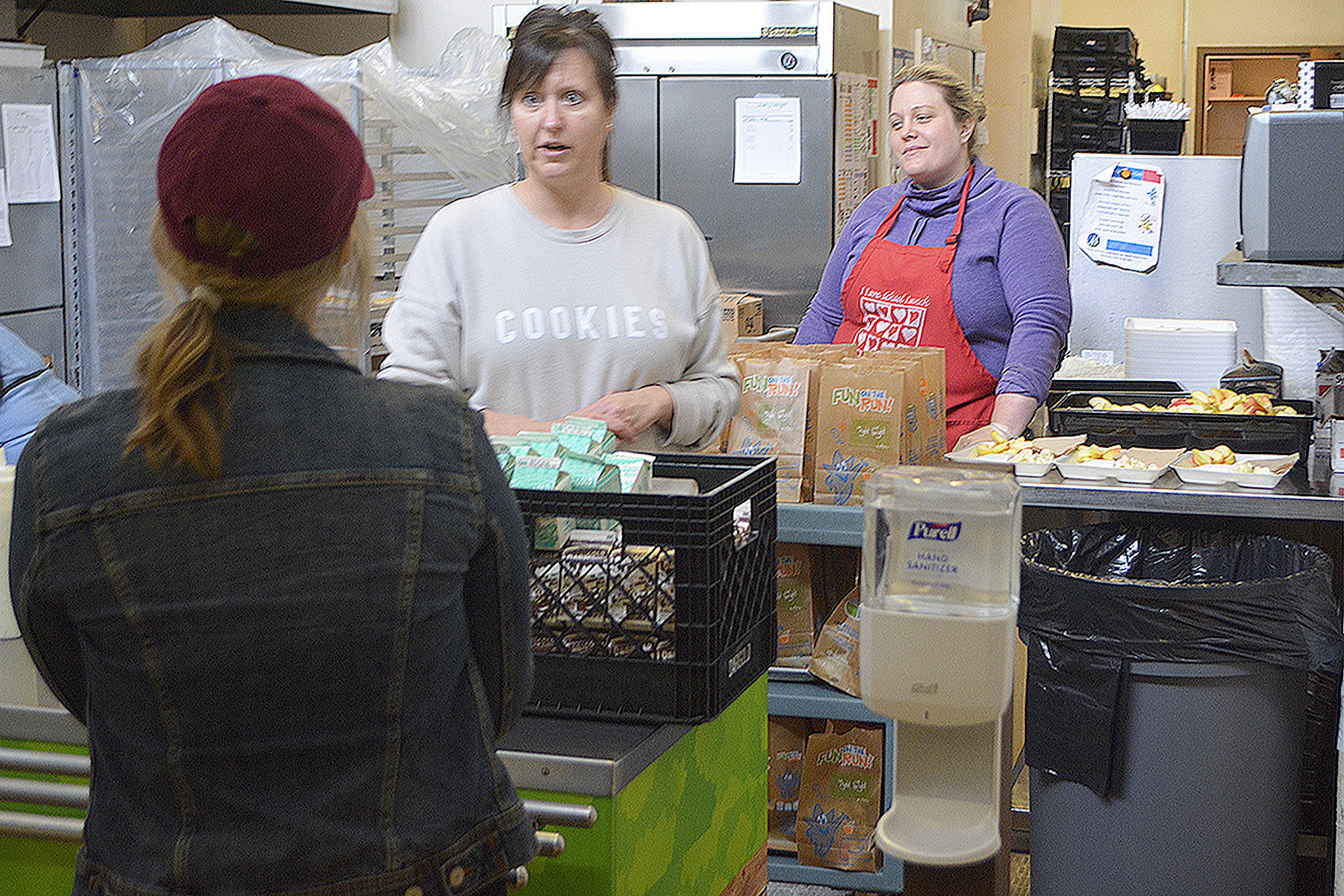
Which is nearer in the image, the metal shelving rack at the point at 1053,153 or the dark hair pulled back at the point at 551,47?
the dark hair pulled back at the point at 551,47

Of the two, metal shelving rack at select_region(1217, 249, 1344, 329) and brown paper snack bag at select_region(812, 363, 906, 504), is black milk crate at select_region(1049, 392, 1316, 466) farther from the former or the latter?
brown paper snack bag at select_region(812, 363, 906, 504)

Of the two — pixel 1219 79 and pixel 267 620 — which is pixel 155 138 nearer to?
pixel 267 620

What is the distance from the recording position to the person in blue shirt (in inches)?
116

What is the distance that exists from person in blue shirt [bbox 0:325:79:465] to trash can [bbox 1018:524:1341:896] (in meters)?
2.04

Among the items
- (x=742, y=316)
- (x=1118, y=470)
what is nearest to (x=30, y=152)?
(x=742, y=316)

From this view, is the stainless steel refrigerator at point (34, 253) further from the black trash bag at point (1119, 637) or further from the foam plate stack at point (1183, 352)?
the foam plate stack at point (1183, 352)

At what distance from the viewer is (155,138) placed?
171 inches

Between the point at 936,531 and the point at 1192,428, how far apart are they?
2068 mm

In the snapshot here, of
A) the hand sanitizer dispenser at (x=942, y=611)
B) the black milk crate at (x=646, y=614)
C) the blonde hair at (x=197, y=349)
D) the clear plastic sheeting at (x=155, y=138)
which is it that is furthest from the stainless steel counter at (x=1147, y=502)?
the clear plastic sheeting at (x=155, y=138)

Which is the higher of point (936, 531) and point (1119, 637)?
point (936, 531)

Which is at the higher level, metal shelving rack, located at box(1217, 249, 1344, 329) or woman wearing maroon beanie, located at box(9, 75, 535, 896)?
metal shelving rack, located at box(1217, 249, 1344, 329)

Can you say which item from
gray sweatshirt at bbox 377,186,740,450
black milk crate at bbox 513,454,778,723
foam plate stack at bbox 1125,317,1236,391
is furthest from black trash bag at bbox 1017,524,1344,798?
foam plate stack at bbox 1125,317,1236,391

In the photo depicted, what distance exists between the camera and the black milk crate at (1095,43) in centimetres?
984

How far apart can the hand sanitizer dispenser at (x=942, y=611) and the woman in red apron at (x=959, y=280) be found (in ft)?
Answer: 7.06
